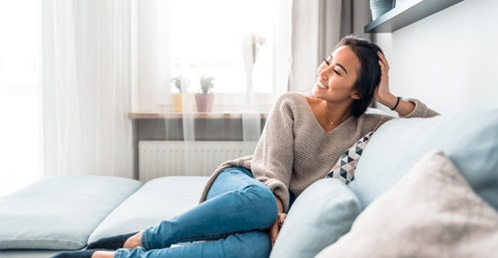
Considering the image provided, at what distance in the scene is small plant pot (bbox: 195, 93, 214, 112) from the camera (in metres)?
3.08

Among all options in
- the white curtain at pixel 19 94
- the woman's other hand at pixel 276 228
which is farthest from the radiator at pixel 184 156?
the woman's other hand at pixel 276 228

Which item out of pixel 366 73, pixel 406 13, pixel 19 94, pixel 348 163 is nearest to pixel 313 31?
pixel 406 13

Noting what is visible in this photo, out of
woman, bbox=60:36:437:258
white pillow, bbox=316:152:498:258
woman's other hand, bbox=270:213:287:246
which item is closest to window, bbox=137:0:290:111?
woman, bbox=60:36:437:258

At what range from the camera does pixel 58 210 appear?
2059 mm

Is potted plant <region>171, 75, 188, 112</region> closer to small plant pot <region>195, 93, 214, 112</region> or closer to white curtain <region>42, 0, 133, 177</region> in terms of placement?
small plant pot <region>195, 93, 214, 112</region>

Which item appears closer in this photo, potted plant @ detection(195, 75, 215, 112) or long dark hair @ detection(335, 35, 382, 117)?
long dark hair @ detection(335, 35, 382, 117)

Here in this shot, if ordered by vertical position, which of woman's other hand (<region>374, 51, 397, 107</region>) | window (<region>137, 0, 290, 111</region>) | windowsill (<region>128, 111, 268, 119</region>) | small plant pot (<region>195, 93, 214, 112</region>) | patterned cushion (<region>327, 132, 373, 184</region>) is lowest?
patterned cushion (<region>327, 132, 373, 184</region>)

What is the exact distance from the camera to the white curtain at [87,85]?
3.06m

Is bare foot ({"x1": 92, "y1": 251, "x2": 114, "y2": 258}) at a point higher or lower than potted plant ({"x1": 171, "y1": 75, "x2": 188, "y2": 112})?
lower

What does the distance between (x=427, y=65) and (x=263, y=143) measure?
72cm

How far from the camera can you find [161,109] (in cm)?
321

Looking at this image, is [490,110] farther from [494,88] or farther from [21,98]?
[21,98]

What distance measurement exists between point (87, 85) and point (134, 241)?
1658 millimetres

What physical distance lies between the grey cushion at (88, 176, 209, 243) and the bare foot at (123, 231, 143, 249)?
0.75 ft
